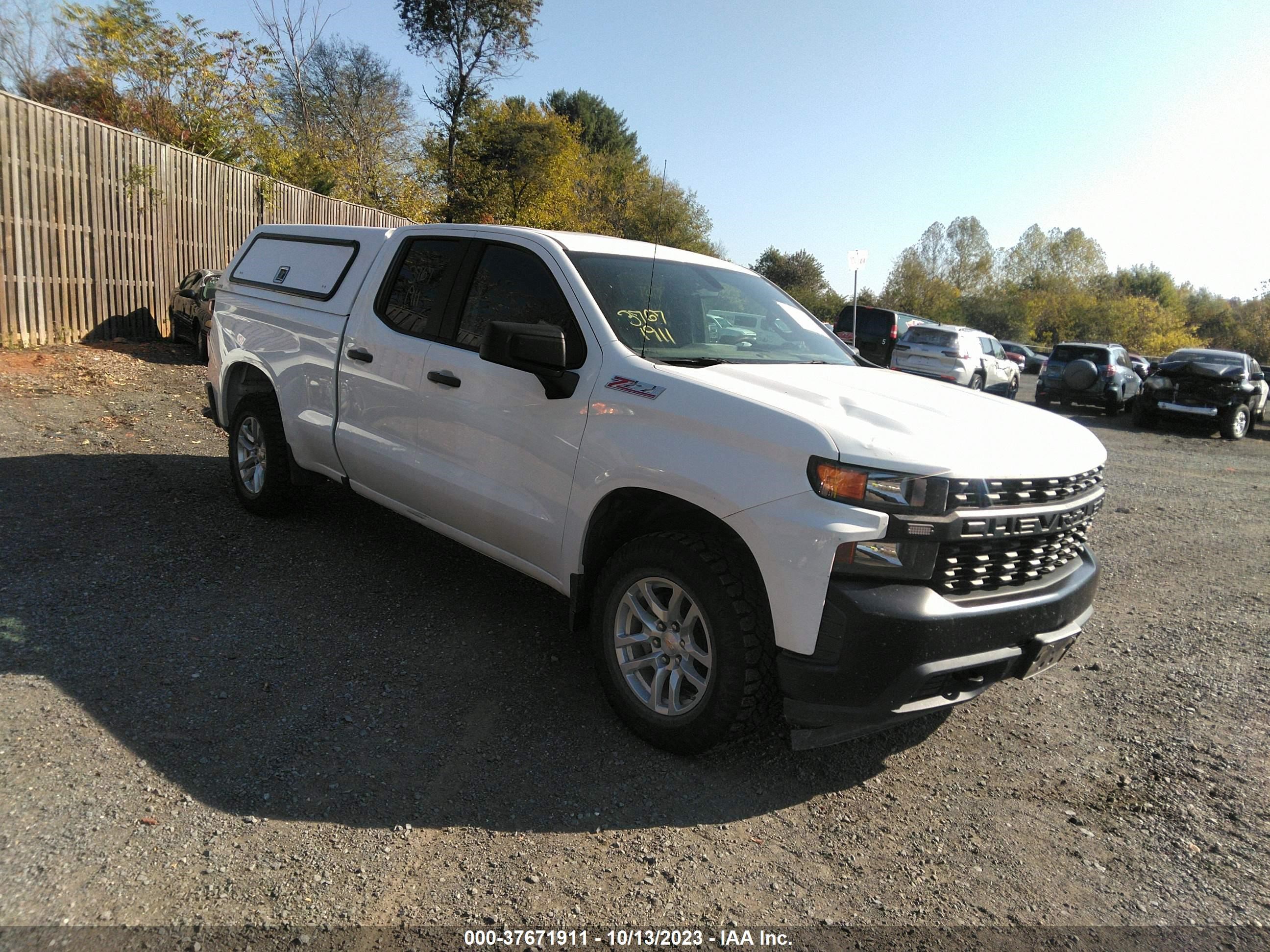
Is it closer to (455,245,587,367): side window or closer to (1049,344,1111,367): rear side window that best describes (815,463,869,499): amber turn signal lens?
(455,245,587,367): side window

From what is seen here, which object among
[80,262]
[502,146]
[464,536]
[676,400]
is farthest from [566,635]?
[502,146]

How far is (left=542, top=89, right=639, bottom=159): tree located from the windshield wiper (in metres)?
62.4

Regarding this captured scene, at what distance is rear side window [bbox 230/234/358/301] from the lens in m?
5.12

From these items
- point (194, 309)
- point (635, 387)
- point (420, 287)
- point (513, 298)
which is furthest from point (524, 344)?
point (194, 309)

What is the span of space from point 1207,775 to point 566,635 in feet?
9.51

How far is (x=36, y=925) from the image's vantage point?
7.29 feet

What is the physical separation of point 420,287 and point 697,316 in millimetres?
1564

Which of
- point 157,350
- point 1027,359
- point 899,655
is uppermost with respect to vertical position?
point 899,655

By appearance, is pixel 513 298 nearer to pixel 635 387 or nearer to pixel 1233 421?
pixel 635 387

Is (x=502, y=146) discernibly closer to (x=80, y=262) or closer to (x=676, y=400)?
(x=80, y=262)

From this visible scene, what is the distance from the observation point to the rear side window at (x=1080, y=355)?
19.6 meters

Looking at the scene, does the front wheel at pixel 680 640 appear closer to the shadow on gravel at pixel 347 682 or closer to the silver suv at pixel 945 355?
the shadow on gravel at pixel 347 682

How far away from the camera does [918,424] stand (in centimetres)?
307

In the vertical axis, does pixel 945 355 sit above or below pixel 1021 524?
below
